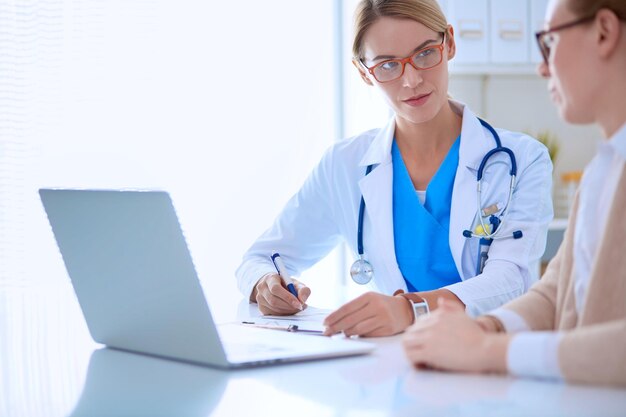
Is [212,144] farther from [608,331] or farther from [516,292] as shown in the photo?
[608,331]

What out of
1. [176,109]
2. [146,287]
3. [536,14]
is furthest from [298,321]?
[536,14]

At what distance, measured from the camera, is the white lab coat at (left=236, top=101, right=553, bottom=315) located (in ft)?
Answer: 5.77

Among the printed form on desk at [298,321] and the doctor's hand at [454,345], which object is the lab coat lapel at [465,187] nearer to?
the printed form on desk at [298,321]

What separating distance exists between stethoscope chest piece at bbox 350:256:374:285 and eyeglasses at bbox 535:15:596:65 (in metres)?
0.89

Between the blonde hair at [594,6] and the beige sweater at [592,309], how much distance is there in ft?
0.65

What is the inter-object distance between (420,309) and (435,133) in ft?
2.30

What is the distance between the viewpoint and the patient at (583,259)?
97 cm

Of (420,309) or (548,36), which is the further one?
(420,309)

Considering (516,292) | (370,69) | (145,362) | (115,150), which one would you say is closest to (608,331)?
(145,362)

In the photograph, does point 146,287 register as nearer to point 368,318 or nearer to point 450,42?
point 368,318

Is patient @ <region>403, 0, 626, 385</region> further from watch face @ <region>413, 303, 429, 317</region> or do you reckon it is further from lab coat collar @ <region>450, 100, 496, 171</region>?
lab coat collar @ <region>450, 100, 496, 171</region>

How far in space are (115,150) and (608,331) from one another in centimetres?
301

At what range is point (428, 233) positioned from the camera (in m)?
1.99

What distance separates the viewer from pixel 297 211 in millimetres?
2172
